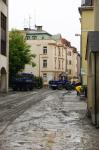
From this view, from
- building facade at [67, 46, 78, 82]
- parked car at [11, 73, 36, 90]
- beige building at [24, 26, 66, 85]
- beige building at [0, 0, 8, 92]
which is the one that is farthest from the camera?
building facade at [67, 46, 78, 82]

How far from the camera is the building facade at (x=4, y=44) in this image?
6040 centimetres

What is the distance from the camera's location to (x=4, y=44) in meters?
62.3

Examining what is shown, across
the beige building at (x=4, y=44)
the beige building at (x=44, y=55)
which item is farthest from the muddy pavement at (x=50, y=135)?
the beige building at (x=44, y=55)

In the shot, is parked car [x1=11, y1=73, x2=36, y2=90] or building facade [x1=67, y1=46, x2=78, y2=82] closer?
parked car [x1=11, y1=73, x2=36, y2=90]

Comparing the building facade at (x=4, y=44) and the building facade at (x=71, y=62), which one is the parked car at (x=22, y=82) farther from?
the building facade at (x=71, y=62)

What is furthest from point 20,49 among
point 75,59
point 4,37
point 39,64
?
point 75,59

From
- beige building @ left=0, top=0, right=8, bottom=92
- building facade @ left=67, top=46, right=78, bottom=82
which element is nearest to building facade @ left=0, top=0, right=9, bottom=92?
beige building @ left=0, top=0, right=8, bottom=92

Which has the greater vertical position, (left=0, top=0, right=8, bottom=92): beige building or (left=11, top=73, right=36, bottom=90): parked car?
(left=0, top=0, right=8, bottom=92): beige building

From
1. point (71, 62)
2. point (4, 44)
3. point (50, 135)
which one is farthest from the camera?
Result: point (71, 62)

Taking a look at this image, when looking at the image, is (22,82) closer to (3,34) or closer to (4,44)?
(4,44)

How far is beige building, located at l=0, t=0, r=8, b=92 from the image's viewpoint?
6039 centimetres

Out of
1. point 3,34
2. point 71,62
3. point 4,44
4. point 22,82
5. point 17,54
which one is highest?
point 3,34

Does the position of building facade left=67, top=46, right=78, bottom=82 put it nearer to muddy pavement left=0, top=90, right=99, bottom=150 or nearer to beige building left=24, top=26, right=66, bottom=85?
beige building left=24, top=26, right=66, bottom=85

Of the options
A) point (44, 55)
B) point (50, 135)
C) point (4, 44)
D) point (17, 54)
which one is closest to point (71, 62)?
point (44, 55)
